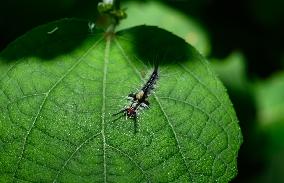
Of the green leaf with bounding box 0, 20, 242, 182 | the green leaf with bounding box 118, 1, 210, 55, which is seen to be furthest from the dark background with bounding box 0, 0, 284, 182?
the green leaf with bounding box 0, 20, 242, 182

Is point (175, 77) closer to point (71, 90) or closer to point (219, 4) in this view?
point (71, 90)

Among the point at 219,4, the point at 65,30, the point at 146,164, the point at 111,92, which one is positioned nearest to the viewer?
the point at 146,164

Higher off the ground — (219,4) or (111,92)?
(219,4)

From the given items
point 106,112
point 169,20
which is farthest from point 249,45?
point 106,112

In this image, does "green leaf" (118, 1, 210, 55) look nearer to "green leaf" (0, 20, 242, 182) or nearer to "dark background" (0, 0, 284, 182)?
"dark background" (0, 0, 284, 182)

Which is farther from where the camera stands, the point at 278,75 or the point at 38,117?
the point at 278,75

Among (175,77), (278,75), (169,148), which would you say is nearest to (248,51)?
(278,75)
